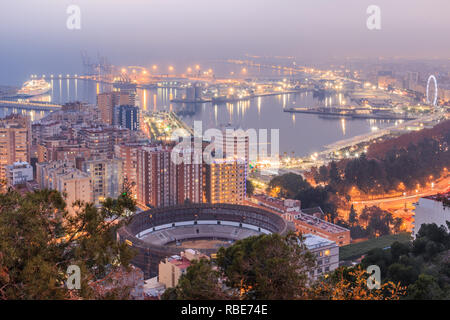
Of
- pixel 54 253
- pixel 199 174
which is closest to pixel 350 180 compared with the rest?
pixel 199 174

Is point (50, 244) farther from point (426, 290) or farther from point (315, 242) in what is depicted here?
point (315, 242)

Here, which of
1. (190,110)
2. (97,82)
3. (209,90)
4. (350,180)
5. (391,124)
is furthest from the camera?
(97,82)

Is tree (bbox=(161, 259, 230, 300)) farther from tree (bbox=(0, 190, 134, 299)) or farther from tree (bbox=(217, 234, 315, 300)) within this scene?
tree (bbox=(0, 190, 134, 299))

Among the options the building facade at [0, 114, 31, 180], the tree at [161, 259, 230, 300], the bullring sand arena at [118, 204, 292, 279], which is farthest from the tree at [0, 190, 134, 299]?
the building facade at [0, 114, 31, 180]

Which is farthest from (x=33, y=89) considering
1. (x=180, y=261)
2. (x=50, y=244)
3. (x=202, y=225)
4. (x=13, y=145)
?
(x=50, y=244)

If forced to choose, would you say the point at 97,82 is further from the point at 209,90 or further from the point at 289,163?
the point at 289,163
